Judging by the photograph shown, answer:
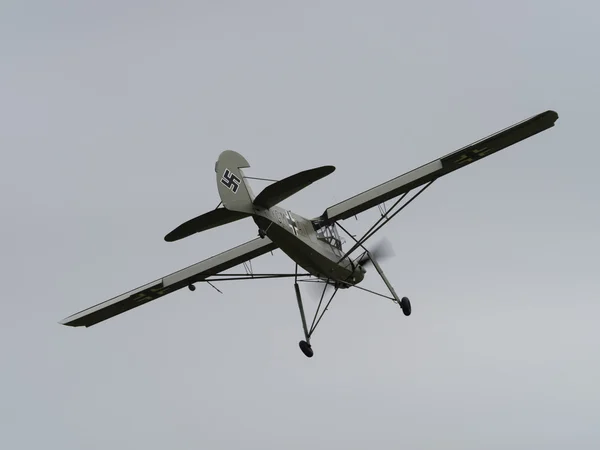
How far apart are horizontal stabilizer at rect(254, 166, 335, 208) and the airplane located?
0.02m

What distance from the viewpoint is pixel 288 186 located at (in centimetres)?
2402

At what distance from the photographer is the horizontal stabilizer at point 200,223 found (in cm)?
2405

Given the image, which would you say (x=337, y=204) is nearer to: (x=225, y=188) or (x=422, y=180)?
(x=422, y=180)

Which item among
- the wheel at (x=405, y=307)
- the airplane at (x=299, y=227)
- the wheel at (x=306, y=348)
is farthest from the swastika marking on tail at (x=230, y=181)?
the wheel at (x=405, y=307)

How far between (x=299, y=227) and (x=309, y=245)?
49cm

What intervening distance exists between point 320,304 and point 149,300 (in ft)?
15.7

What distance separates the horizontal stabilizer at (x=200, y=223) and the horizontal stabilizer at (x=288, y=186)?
82cm

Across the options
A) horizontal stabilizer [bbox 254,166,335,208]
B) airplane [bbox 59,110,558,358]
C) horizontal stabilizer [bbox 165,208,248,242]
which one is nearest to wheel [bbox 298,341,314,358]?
airplane [bbox 59,110,558,358]

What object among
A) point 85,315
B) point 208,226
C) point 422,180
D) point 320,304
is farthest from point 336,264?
point 85,315

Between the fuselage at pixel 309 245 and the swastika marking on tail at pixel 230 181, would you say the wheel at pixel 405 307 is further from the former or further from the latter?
the swastika marking on tail at pixel 230 181

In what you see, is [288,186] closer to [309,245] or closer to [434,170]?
[309,245]

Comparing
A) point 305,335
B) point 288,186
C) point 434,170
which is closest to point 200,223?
point 288,186

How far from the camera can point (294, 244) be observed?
87.2ft

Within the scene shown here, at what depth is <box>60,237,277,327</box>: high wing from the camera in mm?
29344
